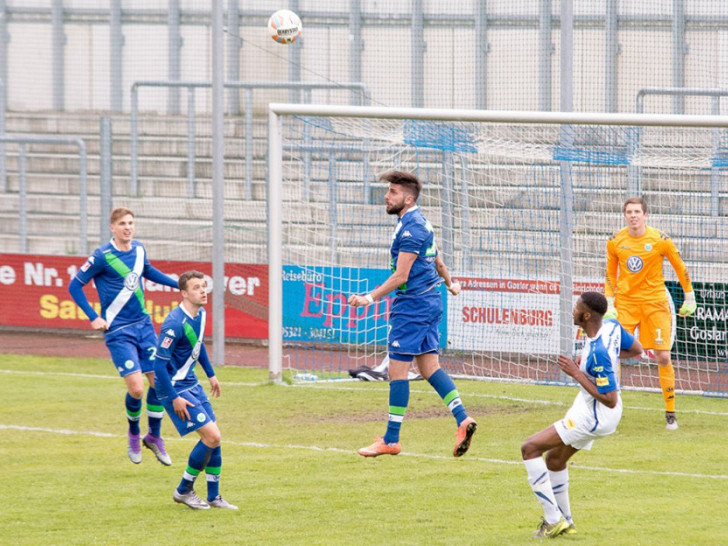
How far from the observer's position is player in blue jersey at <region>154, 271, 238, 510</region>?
26.2 ft

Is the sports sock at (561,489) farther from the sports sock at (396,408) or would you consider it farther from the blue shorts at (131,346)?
the blue shorts at (131,346)

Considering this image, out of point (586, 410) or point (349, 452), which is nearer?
point (586, 410)

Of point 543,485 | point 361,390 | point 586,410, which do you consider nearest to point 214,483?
point 543,485

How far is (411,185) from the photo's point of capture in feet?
29.1

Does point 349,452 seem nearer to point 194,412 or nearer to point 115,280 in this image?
point 194,412

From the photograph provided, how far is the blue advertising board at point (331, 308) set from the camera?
14.2 metres

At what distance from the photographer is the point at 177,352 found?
8172 mm

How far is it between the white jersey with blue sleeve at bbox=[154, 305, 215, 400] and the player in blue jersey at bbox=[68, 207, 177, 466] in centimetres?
176

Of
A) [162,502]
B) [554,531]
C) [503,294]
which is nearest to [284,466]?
[162,502]

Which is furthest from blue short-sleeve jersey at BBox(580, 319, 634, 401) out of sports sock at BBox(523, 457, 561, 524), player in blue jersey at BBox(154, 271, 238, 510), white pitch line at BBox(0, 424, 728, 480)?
player in blue jersey at BBox(154, 271, 238, 510)

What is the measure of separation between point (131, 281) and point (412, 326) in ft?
8.99

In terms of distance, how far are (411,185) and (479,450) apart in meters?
2.70

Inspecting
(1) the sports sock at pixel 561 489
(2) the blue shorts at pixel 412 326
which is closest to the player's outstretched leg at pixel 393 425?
(2) the blue shorts at pixel 412 326

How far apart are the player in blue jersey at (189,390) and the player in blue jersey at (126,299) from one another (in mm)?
1739
